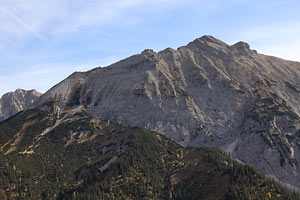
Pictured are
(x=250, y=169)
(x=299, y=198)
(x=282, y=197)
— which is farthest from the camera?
(x=250, y=169)

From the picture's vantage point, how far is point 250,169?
19175cm

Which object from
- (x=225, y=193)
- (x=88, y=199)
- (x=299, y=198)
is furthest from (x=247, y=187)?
(x=88, y=199)

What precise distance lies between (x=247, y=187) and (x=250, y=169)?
770 inches

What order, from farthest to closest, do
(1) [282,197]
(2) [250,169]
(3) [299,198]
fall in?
(2) [250,169], (3) [299,198], (1) [282,197]

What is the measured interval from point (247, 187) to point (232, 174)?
64.4 feet

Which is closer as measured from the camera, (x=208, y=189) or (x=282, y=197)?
(x=282, y=197)

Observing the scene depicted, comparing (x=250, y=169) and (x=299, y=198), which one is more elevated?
(x=250, y=169)

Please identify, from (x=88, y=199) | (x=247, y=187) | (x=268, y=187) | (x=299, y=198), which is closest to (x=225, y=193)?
(x=247, y=187)

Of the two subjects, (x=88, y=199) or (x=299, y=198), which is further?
(x=88, y=199)

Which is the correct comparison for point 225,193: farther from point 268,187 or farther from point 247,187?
point 268,187

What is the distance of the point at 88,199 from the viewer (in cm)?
19925

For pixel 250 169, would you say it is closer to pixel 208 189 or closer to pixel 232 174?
pixel 232 174

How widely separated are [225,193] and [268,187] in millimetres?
23498

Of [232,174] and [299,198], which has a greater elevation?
[232,174]
